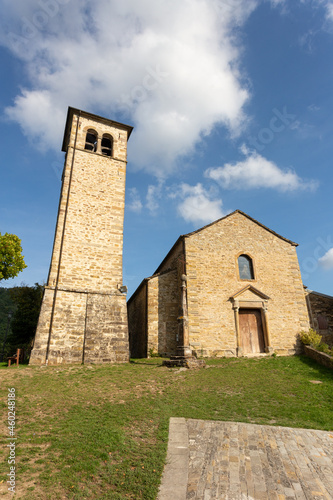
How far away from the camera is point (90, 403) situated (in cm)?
771

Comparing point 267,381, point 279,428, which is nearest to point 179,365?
point 267,381

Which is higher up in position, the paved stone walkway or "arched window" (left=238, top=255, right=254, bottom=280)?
"arched window" (left=238, top=255, right=254, bottom=280)

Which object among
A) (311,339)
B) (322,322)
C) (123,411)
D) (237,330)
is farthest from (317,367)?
(123,411)

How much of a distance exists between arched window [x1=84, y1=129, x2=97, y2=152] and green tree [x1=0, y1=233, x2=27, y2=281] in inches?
298

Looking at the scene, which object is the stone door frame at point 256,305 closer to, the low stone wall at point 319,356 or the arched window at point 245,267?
the arched window at point 245,267

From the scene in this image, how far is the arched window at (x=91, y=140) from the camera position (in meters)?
18.3

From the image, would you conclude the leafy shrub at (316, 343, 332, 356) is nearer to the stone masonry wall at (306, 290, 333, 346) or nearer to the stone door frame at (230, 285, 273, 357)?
the stone door frame at (230, 285, 273, 357)

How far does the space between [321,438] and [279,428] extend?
0.86m

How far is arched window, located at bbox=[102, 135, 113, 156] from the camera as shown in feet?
60.5

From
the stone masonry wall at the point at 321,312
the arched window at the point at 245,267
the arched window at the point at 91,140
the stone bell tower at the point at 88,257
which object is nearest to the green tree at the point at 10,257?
the stone bell tower at the point at 88,257

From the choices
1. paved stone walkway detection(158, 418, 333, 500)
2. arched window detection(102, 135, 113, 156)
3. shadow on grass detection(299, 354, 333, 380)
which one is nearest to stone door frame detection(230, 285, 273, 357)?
shadow on grass detection(299, 354, 333, 380)

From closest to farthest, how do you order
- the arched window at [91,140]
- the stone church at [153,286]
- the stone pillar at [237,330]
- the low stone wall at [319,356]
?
the low stone wall at [319,356]
the stone church at [153,286]
the stone pillar at [237,330]
the arched window at [91,140]

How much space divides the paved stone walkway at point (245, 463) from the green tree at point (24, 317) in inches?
777

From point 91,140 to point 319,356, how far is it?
18567 mm
